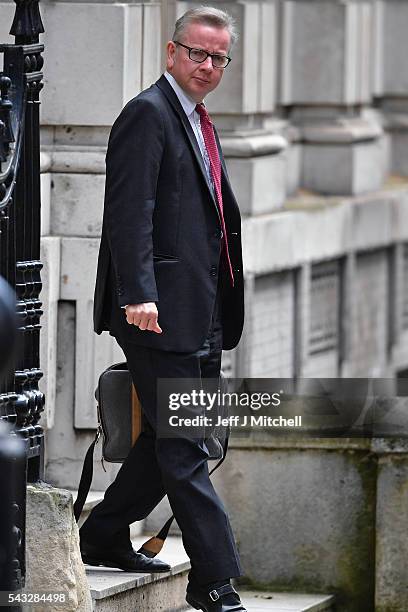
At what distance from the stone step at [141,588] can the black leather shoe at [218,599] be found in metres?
0.40

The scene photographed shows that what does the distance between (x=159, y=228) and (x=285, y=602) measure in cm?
184

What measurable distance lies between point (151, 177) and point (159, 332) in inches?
19.2

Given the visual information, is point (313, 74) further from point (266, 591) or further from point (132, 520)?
point (132, 520)

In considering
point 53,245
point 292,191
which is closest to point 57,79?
point 53,245

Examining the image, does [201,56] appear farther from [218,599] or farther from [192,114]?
[218,599]

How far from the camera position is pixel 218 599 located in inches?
265

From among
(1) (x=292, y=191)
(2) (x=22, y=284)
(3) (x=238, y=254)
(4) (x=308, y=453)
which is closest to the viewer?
(2) (x=22, y=284)

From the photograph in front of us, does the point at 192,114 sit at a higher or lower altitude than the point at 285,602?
higher

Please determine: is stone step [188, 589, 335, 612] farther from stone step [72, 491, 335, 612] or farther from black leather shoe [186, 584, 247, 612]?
black leather shoe [186, 584, 247, 612]

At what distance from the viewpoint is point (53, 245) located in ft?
26.5

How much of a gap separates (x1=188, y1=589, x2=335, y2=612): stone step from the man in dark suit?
3.10 feet

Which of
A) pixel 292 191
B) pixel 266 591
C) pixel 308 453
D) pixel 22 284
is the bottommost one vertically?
pixel 266 591

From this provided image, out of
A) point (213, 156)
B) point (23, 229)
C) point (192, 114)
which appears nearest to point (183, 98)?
point (192, 114)

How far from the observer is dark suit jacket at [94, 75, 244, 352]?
6.55 meters
